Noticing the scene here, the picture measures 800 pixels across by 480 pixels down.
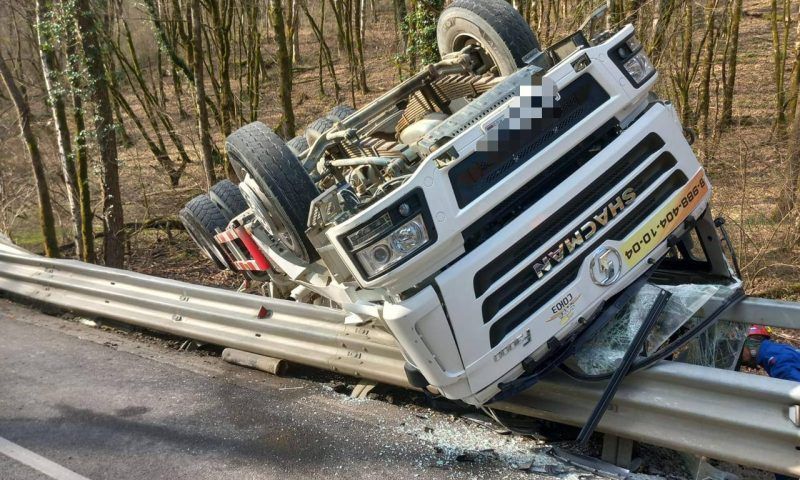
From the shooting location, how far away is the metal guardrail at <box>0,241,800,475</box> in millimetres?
2959

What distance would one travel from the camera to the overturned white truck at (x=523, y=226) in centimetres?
330

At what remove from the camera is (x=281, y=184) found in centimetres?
391

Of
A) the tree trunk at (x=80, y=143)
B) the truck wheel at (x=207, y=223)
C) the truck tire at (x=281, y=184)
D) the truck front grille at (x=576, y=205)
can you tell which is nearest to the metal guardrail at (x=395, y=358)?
the truck wheel at (x=207, y=223)

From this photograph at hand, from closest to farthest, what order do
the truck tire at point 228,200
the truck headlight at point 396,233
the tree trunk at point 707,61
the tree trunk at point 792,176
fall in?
the truck headlight at point 396,233 → the truck tire at point 228,200 → the tree trunk at point 792,176 → the tree trunk at point 707,61

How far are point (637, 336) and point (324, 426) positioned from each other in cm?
189

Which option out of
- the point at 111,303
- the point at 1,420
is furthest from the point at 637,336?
the point at 111,303

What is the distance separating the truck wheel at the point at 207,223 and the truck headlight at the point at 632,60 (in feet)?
10.8

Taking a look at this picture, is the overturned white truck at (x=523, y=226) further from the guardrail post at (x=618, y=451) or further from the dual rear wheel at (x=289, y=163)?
the guardrail post at (x=618, y=451)

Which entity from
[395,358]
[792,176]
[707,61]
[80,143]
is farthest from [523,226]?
[80,143]

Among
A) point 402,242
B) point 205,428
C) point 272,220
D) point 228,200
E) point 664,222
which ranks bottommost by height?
point 205,428

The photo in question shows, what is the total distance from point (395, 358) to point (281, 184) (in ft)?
4.32

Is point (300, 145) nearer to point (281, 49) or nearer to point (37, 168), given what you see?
point (281, 49)

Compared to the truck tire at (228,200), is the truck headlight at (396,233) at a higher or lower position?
higher

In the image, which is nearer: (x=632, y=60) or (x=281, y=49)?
(x=632, y=60)
